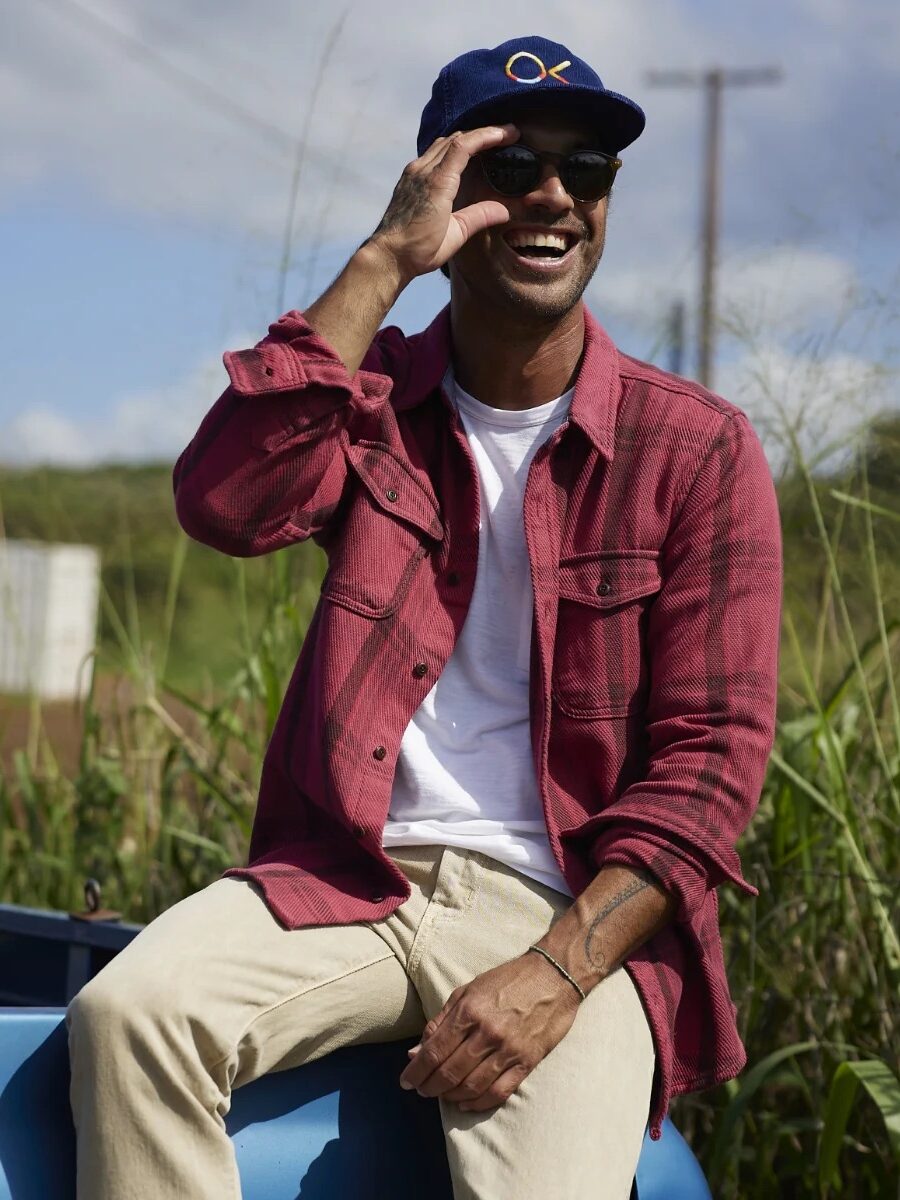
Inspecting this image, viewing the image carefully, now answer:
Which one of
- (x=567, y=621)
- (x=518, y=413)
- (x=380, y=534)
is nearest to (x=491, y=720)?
(x=567, y=621)

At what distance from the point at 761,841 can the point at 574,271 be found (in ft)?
4.06

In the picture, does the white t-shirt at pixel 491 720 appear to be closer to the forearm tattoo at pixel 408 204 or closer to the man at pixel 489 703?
the man at pixel 489 703

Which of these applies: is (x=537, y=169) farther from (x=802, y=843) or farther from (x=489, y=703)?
(x=802, y=843)

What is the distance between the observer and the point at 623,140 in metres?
2.27

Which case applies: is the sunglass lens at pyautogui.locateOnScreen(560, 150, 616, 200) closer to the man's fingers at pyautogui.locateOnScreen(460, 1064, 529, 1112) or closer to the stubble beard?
the stubble beard

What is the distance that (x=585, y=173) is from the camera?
2211 millimetres

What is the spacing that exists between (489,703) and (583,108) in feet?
2.81

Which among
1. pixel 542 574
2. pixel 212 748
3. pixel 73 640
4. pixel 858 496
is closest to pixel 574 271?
pixel 542 574

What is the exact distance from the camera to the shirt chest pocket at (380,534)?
2.14m

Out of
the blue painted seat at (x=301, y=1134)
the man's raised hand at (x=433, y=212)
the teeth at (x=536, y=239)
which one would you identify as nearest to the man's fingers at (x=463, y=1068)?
the blue painted seat at (x=301, y=1134)

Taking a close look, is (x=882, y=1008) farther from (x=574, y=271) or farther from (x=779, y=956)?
(x=574, y=271)

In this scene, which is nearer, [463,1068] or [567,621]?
[463,1068]

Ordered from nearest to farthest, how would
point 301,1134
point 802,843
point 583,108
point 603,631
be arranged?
point 301,1134 → point 603,631 → point 583,108 → point 802,843

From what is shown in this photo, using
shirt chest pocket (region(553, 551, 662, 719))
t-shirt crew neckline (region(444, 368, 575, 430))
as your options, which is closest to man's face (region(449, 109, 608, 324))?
t-shirt crew neckline (region(444, 368, 575, 430))
